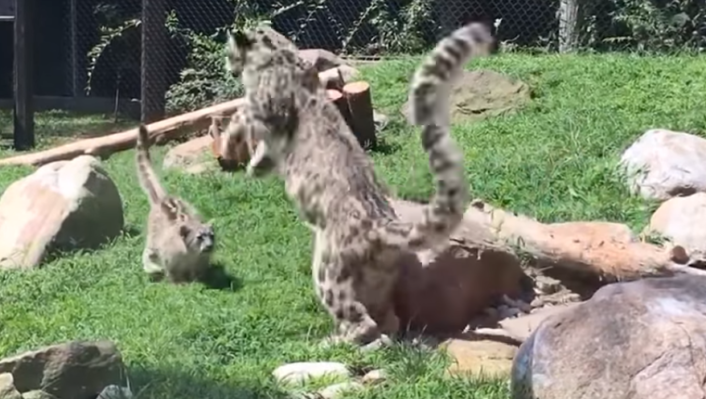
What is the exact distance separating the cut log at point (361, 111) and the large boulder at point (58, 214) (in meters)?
2.20

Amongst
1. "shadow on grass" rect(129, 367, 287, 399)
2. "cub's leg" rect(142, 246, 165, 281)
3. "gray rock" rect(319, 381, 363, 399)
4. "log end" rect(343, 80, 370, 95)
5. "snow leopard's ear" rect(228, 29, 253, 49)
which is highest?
"snow leopard's ear" rect(228, 29, 253, 49)

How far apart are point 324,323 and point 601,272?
1.41 metres

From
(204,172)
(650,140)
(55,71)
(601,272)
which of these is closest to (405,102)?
(204,172)

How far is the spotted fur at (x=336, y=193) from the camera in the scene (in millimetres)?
5402

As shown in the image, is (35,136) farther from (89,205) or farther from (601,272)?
(601,272)

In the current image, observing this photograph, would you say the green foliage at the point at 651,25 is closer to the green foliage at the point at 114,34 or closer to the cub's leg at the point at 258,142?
the green foliage at the point at 114,34

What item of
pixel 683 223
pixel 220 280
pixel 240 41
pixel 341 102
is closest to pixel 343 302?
pixel 220 280

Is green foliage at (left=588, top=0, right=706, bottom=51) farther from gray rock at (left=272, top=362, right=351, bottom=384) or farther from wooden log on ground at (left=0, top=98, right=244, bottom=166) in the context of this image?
gray rock at (left=272, top=362, right=351, bottom=384)

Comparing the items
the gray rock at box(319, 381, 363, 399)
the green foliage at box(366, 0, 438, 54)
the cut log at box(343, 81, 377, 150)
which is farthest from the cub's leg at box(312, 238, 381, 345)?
the green foliage at box(366, 0, 438, 54)

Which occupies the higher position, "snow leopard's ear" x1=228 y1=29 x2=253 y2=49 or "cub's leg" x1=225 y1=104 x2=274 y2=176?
"snow leopard's ear" x1=228 y1=29 x2=253 y2=49

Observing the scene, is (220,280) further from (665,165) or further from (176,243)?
(665,165)

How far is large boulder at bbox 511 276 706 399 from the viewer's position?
3707 mm

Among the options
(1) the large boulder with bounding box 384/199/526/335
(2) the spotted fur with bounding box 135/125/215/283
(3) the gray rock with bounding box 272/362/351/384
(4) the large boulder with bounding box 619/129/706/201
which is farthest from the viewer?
(4) the large boulder with bounding box 619/129/706/201

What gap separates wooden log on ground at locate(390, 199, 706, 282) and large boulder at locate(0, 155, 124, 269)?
7.17 ft
